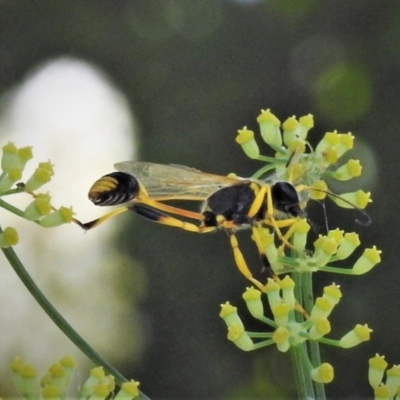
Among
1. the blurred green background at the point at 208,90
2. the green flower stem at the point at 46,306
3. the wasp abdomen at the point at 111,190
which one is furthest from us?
the blurred green background at the point at 208,90

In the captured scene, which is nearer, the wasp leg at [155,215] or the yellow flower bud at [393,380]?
the yellow flower bud at [393,380]

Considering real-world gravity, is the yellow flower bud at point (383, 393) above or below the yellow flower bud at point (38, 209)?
below

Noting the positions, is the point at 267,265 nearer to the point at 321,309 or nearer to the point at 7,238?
the point at 321,309

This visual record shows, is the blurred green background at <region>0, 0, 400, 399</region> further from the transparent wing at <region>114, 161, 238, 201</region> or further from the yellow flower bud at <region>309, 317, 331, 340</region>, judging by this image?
the yellow flower bud at <region>309, 317, 331, 340</region>

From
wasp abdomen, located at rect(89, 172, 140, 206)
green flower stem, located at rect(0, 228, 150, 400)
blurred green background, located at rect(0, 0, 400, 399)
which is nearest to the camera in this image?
green flower stem, located at rect(0, 228, 150, 400)

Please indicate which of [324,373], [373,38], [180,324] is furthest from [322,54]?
[324,373]

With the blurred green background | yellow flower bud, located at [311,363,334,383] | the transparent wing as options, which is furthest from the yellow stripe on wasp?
the blurred green background

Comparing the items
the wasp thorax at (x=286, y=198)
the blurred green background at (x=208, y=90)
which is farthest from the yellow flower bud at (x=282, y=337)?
the blurred green background at (x=208, y=90)

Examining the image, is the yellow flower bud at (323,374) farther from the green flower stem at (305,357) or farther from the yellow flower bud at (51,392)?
the yellow flower bud at (51,392)
